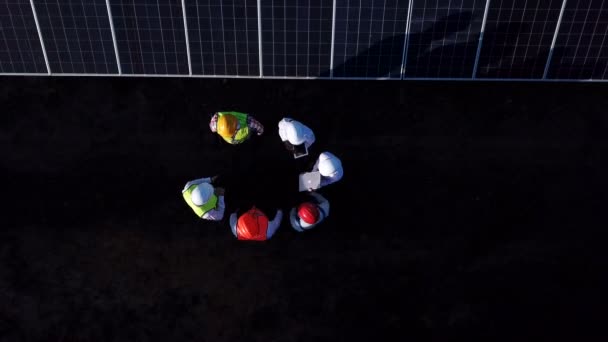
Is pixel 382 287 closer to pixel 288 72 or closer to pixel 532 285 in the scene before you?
pixel 532 285

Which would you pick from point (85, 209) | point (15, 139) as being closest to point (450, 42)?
point (85, 209)

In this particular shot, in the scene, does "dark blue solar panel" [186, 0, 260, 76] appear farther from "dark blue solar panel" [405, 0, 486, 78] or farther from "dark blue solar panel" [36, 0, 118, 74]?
"dark blue solar panel" [405, 0, 486, 78]

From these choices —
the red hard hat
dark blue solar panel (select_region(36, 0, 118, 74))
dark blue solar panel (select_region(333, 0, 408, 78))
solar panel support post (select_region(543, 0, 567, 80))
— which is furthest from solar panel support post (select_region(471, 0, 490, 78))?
dark blue solar panel (select_region(36, 0, 118, 74))

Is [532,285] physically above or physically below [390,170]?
below

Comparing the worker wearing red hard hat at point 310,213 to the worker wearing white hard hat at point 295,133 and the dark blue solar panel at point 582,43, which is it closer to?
the worker wearing white hard hat at point 295,133

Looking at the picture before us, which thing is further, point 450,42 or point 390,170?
point 390,170
